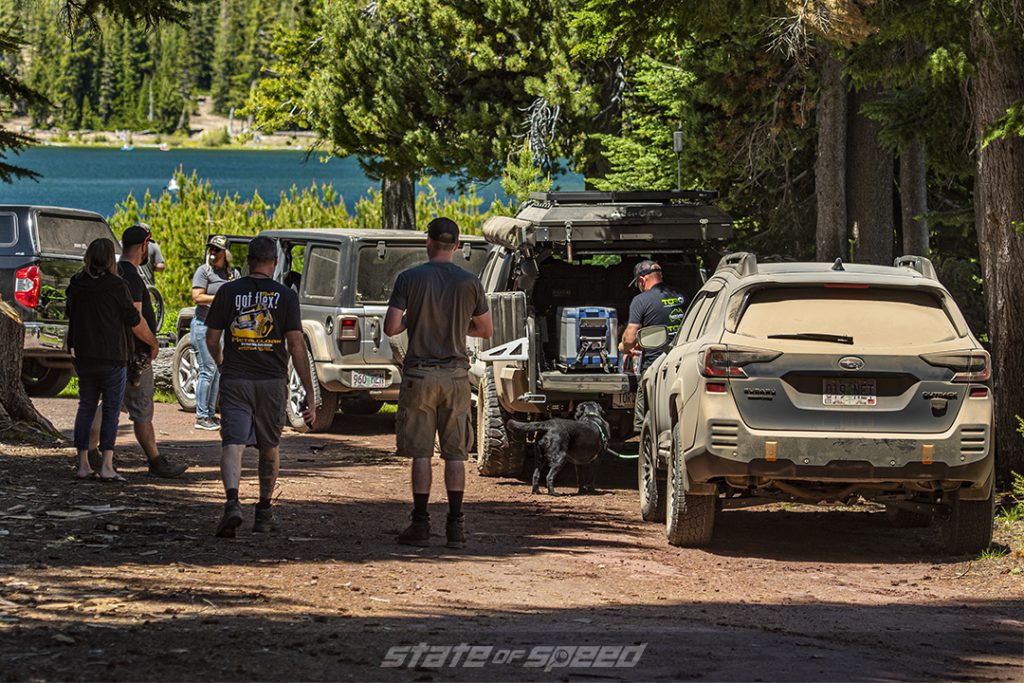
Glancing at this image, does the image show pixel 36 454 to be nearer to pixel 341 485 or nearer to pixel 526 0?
pixel 341 485

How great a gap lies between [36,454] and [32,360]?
7595 mm

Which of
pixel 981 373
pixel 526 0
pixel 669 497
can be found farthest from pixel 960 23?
pixel 526 0

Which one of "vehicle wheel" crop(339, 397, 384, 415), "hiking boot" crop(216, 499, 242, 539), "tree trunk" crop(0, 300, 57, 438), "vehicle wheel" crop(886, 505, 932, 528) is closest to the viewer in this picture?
"hiking boot" crop(216, 499, 242, 539)

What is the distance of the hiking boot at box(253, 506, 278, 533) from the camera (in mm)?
10953

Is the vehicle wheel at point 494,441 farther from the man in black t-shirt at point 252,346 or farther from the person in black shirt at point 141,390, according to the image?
the man in black t-shirt at point 252,346

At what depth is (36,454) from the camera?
46.9ft

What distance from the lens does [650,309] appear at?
1445 centimetres

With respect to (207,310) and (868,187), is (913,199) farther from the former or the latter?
(207,310)

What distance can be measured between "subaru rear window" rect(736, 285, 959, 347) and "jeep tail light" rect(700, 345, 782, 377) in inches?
6.4

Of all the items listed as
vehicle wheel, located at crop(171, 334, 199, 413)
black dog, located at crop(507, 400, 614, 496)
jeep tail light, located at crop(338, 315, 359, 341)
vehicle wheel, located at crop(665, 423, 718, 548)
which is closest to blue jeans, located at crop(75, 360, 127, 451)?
black dog, located at crop(507, 400, 614, 496)

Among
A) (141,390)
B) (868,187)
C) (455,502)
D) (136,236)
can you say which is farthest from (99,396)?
(868,187)

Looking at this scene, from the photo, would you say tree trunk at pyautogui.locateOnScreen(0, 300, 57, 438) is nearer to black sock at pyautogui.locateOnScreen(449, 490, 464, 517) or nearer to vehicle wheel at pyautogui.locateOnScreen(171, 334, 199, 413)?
vehicle wheel at pyautogui.locateOnScreen(171, 334, 199, 413)

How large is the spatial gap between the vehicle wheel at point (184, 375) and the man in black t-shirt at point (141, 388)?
6714 mm

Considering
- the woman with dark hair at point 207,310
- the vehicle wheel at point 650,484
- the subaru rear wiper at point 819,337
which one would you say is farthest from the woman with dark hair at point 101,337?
the subaru rear wiper at point 819,337
